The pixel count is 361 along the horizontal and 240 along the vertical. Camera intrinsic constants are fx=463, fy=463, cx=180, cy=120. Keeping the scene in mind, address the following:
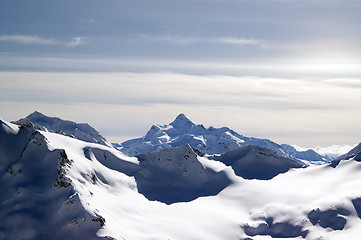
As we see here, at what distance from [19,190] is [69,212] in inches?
923

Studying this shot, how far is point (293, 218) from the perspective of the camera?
177 metres

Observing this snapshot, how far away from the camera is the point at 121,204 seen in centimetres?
16312

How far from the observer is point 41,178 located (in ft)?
516

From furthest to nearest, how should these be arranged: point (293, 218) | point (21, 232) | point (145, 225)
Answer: point (293, 218)
point (145, 225)
point (21, 232)

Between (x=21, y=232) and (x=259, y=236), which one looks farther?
(x=259, y=236)

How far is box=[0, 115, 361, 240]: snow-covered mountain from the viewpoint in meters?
141

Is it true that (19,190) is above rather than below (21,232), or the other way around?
above

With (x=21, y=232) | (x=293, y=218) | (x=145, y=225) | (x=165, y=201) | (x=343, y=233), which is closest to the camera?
(x=21, y=232)

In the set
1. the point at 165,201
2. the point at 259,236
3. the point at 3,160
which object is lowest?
the point at 259,236

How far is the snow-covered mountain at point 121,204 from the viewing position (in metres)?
141

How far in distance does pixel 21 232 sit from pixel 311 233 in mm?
99917

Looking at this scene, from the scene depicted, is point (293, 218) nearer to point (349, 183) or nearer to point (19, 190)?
point (349, 183)

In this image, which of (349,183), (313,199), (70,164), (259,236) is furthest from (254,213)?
(70,164)

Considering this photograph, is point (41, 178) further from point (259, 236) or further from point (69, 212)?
point (259, 236)
